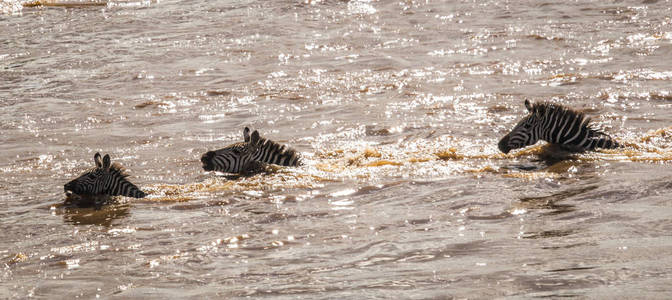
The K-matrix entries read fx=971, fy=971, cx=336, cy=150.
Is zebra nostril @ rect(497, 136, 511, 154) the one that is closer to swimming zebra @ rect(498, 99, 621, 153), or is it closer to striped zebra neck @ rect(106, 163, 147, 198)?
swimming zebra @ rect(498, 99, 621, 153)

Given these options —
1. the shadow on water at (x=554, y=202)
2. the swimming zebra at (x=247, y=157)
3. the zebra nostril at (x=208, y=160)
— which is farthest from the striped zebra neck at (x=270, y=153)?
the shadow on water at (x=554, y=202)

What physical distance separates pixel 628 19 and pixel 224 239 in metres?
18.6

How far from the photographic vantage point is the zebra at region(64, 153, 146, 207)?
1230 cm

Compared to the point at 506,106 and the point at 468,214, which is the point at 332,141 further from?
the point at 468,214

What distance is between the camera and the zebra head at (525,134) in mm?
13242

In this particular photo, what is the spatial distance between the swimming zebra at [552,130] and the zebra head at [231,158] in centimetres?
345

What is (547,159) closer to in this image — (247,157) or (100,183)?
(247,157)

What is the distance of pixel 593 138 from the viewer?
529 inches

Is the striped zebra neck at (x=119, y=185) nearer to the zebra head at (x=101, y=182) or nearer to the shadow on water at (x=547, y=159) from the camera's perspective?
the zebra head at (x=101, y=182)

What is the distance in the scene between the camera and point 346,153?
14.7m

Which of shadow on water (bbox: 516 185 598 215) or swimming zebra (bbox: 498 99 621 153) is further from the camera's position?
swimming zebra (bbox: 498 99 621 153)

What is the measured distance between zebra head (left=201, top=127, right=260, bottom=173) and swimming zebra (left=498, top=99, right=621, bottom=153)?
3446mm

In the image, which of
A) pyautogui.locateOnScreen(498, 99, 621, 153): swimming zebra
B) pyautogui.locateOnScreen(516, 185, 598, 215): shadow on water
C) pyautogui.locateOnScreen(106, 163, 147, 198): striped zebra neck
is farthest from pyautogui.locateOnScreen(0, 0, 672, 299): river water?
pyautogui.locateOnScreen(498, 99, 621, 153): swimming zebra

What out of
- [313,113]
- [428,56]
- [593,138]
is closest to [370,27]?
[428,56]
